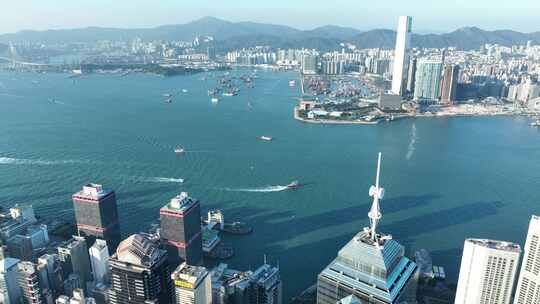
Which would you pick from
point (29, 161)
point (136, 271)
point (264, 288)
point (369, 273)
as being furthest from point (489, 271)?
point (29, 161)

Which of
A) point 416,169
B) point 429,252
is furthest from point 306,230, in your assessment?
point 416,169

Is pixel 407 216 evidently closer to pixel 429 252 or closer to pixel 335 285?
pixel 429 252

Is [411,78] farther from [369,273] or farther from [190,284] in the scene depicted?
[190,284]

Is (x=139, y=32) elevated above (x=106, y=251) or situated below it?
above

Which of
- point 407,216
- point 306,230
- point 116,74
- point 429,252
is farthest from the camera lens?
point 116,74

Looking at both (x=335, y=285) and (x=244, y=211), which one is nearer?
(x=335, y=285)

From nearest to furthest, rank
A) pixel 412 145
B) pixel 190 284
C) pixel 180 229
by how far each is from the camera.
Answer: pixel 190 284 → pixel 180 229 → pixel 412 145

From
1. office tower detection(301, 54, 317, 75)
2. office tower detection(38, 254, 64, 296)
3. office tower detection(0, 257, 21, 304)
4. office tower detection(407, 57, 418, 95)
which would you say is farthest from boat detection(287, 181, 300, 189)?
office tower detection(301, 54, 317, 75)
